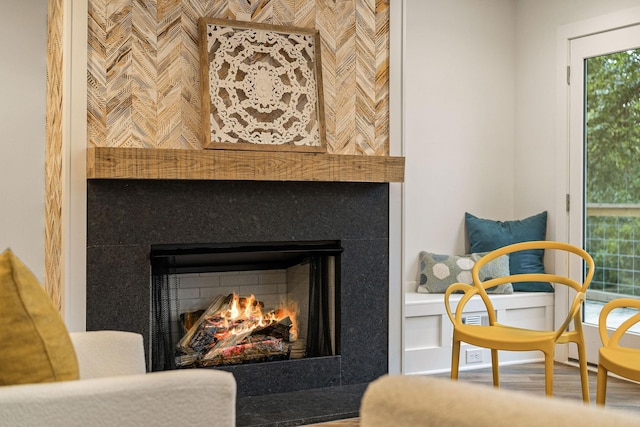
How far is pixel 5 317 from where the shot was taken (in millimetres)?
1447

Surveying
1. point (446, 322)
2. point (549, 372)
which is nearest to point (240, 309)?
point (446, 322)

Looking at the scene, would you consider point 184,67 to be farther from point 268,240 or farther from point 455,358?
point 455,358

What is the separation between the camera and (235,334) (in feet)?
12.3

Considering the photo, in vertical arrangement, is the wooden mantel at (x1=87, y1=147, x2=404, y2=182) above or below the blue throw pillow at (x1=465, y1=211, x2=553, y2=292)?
above

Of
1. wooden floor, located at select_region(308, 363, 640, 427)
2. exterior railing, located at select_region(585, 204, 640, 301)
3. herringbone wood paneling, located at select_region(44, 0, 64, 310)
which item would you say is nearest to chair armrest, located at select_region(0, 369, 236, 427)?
herringbone wood paneling, located at select_region(44, 0, 64, 310)

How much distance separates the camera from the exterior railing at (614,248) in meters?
4.45

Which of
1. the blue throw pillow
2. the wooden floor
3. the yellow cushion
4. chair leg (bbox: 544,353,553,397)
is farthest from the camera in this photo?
the blue throw pillow

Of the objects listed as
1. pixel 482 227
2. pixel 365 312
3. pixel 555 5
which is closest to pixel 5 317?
pixel 365 312

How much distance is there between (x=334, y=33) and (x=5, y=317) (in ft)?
8.82

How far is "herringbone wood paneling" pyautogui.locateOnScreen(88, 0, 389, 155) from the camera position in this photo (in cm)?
339

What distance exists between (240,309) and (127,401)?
2503 mm

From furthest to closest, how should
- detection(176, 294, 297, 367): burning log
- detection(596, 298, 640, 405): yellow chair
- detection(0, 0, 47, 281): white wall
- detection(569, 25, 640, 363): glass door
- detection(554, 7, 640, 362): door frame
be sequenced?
detection(554, 7, 640, 362): door frame < detection(569, 25, 640, 363): glass door < detection(0, 0, 47, 281): white wall < detection(176, 294, 297, 367): burning log < detection(596, 298, 640, 405): yellow chair

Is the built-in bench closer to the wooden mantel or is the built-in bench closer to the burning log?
the burning log

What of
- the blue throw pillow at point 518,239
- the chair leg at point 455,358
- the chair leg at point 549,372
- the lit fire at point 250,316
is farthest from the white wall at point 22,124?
the chair leg at point 549,372
